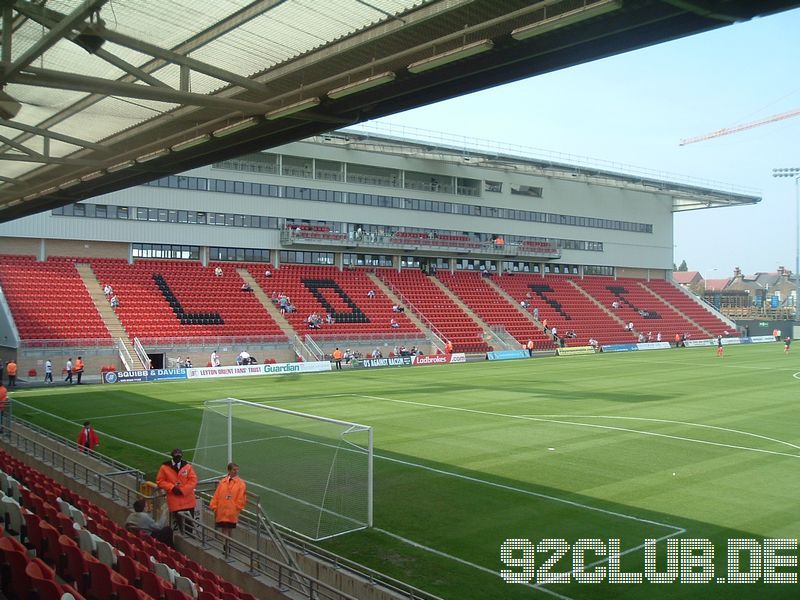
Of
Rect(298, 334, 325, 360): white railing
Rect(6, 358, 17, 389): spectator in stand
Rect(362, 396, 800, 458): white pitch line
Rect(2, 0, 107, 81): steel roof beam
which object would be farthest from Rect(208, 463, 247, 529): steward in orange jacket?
Rect(298, 334, 325, 360): white railing

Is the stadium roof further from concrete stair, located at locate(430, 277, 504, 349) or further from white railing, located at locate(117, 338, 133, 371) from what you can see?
concrete stair, located at locate(430, 277, 504, 349)

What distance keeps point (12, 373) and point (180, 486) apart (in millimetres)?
24817

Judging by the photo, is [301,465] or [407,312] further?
[407,312]

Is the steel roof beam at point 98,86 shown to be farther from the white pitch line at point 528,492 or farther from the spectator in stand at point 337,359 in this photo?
the spectator in stand at point 337,359

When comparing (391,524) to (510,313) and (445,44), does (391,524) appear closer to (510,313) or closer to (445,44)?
(445,44)

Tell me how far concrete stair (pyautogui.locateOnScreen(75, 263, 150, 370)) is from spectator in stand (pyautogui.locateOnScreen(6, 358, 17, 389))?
Result: 5.31m

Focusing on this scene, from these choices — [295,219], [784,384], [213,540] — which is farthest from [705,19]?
[295,219]

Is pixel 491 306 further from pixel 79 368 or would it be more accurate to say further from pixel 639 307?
pixel 79 368

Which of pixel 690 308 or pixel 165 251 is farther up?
pixel 165 251

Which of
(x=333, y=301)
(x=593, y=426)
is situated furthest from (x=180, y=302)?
(x=593, y=426)

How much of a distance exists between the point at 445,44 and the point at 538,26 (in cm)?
159

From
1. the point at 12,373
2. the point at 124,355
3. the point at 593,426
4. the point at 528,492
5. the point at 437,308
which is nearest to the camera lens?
the point at 528,492

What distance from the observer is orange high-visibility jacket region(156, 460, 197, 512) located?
1077 cm

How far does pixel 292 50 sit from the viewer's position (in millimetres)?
9883
